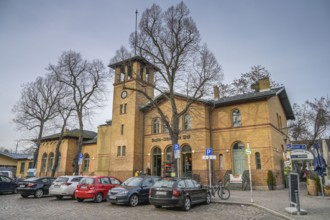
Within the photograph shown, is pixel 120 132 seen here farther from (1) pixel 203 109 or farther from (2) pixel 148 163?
(1) pixel 203 109

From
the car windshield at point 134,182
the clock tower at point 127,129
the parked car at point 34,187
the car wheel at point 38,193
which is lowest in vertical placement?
the car wheel at point 38,193

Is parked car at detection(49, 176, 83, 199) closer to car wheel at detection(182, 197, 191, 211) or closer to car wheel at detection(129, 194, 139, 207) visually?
car wheel at detection(129, 194, 139, 207)

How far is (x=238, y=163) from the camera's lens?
2441 cm

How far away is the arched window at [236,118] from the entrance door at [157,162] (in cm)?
900

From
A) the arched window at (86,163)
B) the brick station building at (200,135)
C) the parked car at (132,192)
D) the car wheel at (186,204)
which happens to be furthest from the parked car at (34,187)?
the arched window at (86,163)

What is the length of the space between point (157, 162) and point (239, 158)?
928cm

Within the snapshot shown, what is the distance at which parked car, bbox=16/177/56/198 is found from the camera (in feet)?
56.7

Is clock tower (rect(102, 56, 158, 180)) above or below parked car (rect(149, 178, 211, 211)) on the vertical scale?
above

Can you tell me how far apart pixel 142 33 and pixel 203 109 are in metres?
9.78

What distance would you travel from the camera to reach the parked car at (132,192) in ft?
42.6

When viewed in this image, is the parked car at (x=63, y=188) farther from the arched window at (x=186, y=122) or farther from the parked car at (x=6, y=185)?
the arched window at (x=186, y=122)

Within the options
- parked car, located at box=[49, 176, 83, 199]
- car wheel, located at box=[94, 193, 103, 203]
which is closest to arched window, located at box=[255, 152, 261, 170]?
car wheel, located at box=[94, 193, 103, 203]

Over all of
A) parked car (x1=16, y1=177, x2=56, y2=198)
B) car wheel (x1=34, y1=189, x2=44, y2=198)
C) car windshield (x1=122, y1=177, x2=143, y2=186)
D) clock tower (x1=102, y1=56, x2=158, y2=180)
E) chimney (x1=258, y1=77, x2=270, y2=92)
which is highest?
chimney (x1=258, y1=77, x2=270, y2=92)

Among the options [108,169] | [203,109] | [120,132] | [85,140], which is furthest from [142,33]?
[85,140]
